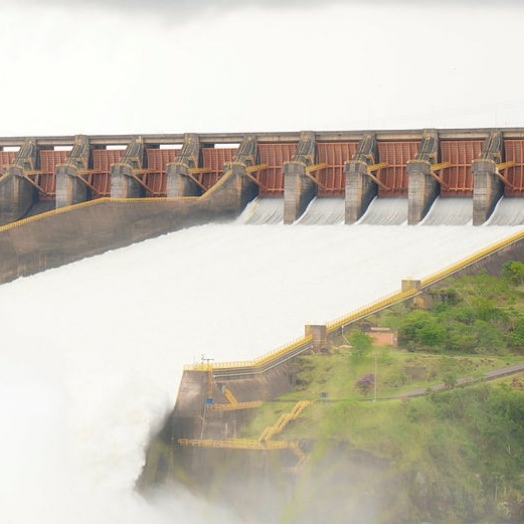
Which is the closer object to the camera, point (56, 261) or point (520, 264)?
point (520, 264)

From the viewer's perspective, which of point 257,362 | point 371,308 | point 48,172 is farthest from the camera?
point 48,172

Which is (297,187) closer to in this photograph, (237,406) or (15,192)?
(15,192)

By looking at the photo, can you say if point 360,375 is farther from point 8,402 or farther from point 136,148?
point 136,148

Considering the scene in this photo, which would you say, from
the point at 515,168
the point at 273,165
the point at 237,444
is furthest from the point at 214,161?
the point at 237,444

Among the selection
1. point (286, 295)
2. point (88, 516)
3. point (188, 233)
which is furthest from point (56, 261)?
point (88, 516)

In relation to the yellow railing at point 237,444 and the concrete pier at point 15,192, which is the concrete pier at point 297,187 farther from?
the yellow railing at point 237,444
